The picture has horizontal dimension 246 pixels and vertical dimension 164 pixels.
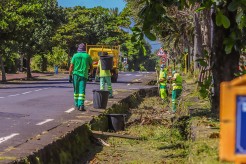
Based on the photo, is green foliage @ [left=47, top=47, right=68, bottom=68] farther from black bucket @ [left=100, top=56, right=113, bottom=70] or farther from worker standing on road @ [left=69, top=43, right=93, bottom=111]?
worker standing on road @ [left=69, top=43, right=93, bottom=111]

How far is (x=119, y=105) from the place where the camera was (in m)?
15.7

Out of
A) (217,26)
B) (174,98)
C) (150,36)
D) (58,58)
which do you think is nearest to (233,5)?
(150,36)

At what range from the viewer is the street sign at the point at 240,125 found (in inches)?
97.3

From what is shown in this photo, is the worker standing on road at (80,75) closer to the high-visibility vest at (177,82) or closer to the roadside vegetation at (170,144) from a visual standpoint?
the roadside vegetation at (170,144)

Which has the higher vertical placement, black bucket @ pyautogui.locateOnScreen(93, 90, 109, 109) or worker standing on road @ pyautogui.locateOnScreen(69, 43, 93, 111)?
worker standing on road @ pyautogui.locateOnScreen(69, 43, 93, 111)

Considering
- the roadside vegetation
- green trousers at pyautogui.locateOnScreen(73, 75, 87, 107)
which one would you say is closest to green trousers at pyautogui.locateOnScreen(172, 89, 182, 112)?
the roadside vegetation

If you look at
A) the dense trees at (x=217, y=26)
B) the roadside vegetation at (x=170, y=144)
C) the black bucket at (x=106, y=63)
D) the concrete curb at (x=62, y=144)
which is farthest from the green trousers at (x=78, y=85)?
the black bucket at (x=106, y=63)

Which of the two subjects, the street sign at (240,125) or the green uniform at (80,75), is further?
the green uniform at (80,75)

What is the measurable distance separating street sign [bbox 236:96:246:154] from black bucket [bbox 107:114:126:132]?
9908mm

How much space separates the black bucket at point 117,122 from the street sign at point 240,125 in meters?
9.91

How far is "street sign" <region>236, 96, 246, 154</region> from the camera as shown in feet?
8.11

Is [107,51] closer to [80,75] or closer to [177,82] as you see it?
[177,82]

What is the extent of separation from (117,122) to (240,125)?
32.7 feet

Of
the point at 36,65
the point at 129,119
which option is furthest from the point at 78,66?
the point at 36,65
